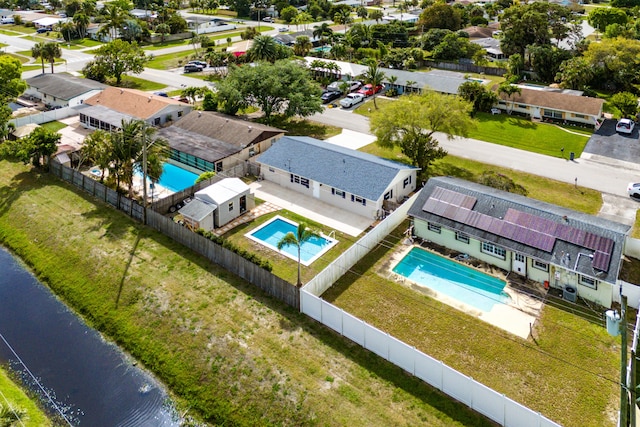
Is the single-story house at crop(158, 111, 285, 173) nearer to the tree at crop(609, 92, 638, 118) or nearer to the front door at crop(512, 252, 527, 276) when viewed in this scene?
the front door at crop(512, 252, 527, 276)


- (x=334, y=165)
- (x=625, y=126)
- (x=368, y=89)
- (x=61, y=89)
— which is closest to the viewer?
(x=334, y=165)

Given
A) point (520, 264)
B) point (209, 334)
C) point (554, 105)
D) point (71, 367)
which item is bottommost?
point (71, 367)

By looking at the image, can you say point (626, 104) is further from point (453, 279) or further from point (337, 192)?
point (453, 279)

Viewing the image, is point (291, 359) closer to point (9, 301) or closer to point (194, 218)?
point (194, 218)

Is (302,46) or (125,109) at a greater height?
(302,46)

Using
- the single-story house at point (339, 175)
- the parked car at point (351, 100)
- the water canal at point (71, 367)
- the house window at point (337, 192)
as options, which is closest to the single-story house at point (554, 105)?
the parked car at point (351, 100)

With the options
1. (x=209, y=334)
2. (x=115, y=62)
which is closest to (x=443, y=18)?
(x=115, y=62)

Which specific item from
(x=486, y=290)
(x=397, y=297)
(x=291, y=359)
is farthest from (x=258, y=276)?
(x=486, y=290)

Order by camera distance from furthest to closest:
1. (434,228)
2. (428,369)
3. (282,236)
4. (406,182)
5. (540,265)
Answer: (406,182), (282,236), (434,228), (540,265), (428,369)
